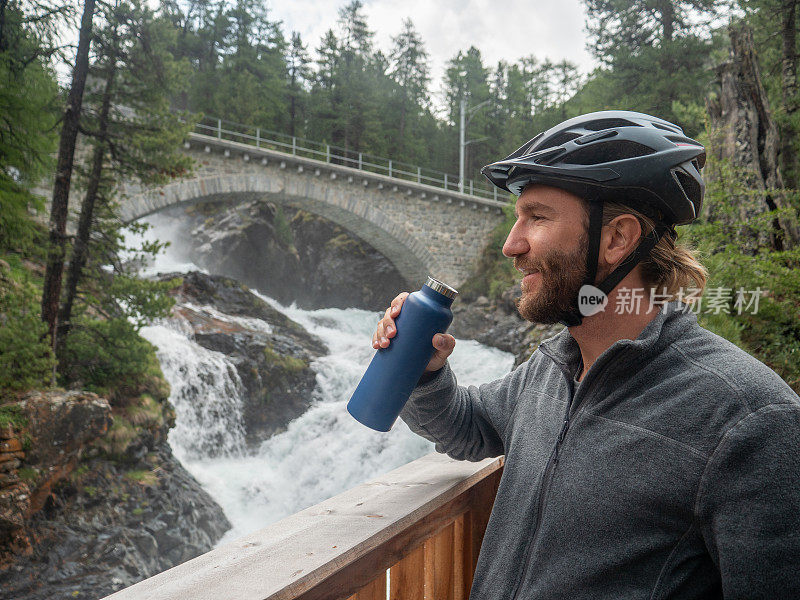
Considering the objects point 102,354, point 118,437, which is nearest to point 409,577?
point 118,437

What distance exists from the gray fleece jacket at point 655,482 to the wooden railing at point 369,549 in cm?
16

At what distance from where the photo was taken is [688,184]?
4.36 ft

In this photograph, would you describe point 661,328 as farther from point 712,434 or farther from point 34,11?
point 34,11

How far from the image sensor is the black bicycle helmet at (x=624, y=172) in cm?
125

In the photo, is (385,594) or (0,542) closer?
(385,594)

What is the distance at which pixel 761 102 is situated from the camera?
6.72m

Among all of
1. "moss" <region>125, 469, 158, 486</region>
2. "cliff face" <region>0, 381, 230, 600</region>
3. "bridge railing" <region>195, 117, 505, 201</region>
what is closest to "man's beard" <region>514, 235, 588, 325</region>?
"cliff face" <region>0, 381, 230, 600</region>

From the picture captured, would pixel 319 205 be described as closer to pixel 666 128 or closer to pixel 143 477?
pixel 143 477

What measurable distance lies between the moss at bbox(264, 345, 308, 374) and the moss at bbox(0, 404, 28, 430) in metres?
6.46

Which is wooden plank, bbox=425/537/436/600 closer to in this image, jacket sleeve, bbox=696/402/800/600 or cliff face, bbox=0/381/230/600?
jacket sleeve, bbox=696/402/800/600

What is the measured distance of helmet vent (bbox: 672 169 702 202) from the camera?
4.28ft

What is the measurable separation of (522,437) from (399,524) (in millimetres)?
365

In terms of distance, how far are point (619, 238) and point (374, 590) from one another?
914 mm

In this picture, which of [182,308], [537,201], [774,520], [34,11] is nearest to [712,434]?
[774,520]
